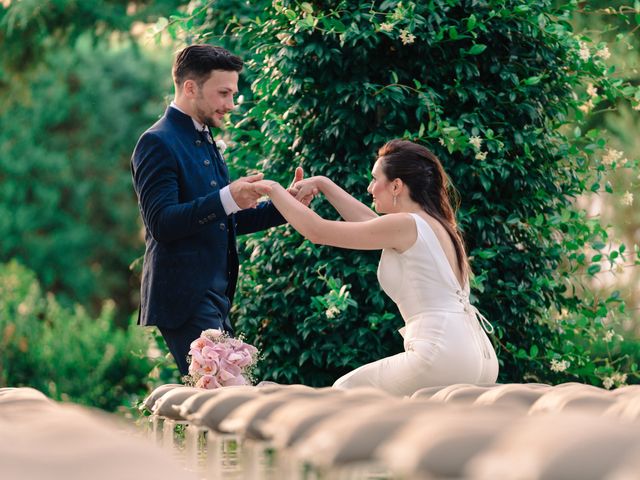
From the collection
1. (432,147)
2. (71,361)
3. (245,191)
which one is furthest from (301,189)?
(71,361)

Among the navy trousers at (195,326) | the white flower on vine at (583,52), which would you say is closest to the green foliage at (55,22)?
the white flower on vine at (583,52)

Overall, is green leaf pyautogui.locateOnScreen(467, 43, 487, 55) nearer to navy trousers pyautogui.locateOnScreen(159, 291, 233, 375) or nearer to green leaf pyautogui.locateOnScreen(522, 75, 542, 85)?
green leaf pyautogui.locateOnScreen(522, 75, 542, 85)

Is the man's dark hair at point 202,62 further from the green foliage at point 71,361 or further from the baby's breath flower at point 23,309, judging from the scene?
the baby's breath flower at point 23,309

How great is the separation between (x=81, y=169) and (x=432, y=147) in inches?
697

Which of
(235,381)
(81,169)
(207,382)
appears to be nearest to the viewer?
(207,382)

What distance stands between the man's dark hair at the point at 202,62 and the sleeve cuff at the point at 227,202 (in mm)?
619

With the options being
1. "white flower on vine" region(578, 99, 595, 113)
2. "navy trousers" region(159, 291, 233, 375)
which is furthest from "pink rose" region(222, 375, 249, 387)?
"white flower on vine" region(578, 99, 595, 113)

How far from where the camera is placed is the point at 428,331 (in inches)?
145

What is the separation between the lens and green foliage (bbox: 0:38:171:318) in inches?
811

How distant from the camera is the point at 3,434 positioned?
1290 mm

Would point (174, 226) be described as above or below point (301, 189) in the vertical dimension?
below

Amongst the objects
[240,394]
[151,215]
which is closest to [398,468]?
[240,394]

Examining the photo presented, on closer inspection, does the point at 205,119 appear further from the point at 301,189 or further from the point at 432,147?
the point at 432,147

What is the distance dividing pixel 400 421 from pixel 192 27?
4.91 m
